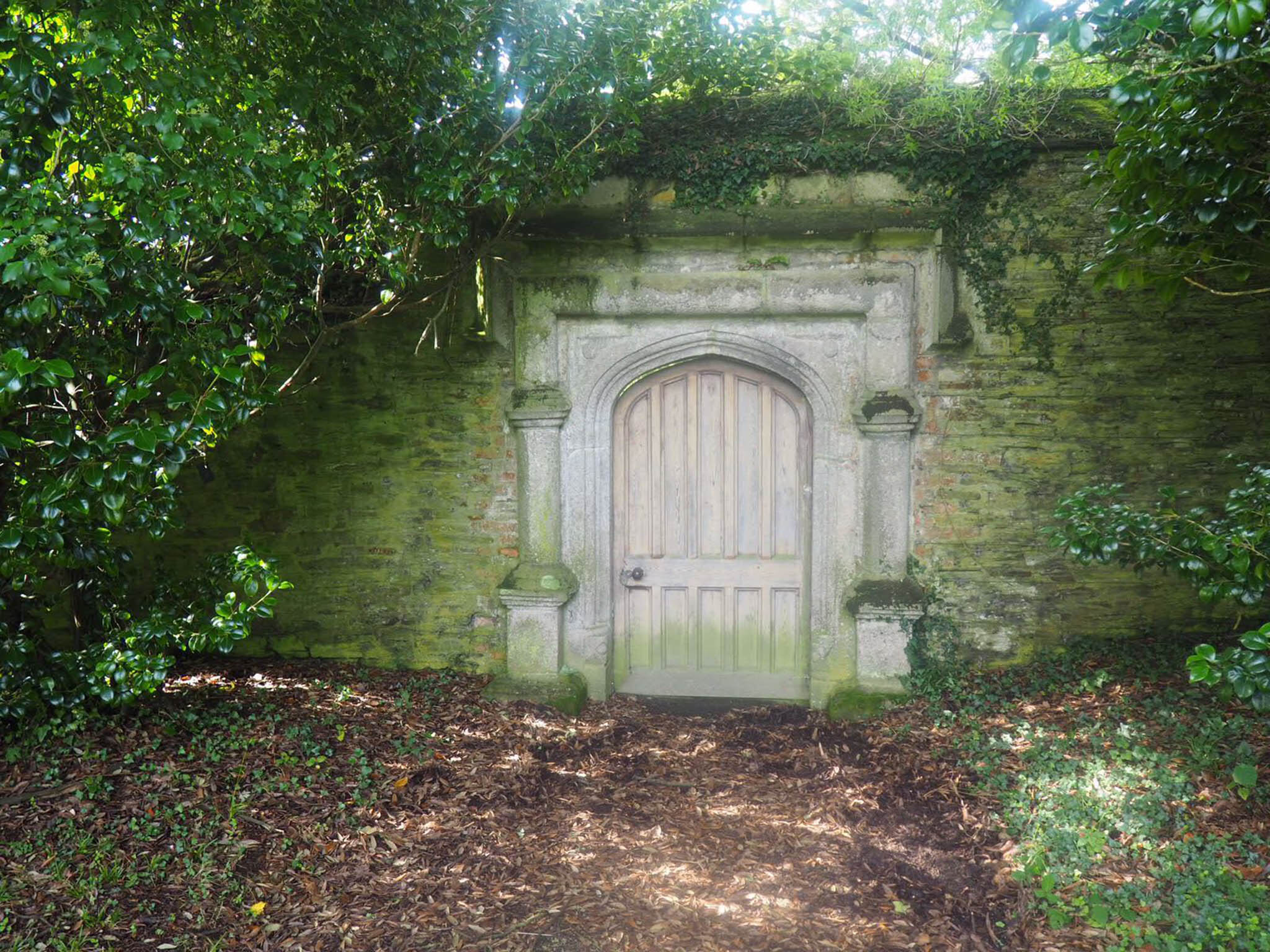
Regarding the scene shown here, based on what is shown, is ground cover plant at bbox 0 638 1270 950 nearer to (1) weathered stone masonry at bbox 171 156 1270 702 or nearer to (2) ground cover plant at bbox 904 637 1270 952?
(2) ground cover plant at bbox 904 637 1270 952

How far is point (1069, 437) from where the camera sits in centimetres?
552

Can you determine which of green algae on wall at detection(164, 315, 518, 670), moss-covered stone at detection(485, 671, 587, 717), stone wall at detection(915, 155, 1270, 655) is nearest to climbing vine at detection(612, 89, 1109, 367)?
stone wall at detection(915, 155, 1270, 655)

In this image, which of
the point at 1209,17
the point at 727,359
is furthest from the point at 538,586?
the point at 1209,17

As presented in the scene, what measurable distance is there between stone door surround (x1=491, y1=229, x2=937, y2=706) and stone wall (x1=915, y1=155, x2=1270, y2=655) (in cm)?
30

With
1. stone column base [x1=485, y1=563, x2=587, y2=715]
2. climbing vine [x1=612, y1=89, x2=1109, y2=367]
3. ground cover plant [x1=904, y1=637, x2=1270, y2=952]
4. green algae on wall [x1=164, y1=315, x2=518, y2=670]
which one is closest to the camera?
ground cover plant [x1=904, y1=637, x2=1270, y2=952]

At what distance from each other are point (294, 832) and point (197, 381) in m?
2.09

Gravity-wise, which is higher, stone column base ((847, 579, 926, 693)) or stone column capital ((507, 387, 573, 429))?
stone column capital ((507, 387, 573, 429))

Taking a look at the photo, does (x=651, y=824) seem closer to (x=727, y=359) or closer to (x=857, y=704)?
(x=857, y=704)

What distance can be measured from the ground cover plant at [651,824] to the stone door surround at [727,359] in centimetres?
63

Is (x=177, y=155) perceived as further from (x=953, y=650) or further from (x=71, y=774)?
(x=953, y=650)

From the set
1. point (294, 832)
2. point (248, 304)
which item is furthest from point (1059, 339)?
point (294, 832)

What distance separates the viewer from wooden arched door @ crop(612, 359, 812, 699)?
5.86 metres

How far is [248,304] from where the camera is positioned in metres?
4.18

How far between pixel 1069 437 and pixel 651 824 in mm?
3520
